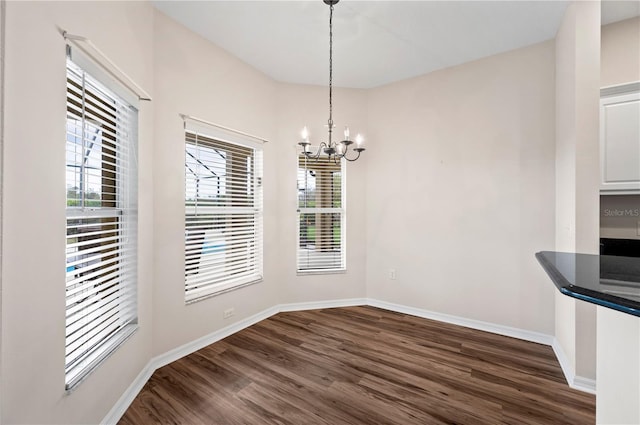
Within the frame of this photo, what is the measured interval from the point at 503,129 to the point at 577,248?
1.48 m

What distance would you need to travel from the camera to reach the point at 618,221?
8.07 ft

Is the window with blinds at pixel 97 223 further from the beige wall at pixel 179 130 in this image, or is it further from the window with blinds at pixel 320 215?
the window with blinds at pixel 320 215

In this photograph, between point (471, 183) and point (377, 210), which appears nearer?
point (471, 183)

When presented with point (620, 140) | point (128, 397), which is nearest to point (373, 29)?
point (620, 140)

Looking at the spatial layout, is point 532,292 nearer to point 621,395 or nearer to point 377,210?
point 377,210

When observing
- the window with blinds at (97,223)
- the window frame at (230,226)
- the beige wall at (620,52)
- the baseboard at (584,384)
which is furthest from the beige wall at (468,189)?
the window with blinds at (97,223)

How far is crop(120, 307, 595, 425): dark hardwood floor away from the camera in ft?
6.07

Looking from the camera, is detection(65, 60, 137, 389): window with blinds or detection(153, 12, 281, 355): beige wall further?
detection(153, 12, 281, 355): beige wall

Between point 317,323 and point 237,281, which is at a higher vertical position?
point 237,281

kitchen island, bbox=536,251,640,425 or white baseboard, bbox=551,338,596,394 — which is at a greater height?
kitchen island, bbox=536,251,640,425

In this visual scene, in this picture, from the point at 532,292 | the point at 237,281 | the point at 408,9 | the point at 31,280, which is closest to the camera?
the point at 31,280

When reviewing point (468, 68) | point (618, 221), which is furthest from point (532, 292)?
point (468, 68)

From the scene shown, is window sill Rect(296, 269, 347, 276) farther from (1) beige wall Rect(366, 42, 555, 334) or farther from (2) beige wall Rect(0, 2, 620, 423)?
(1) beige wall Rect(366, 42, 555, 334)

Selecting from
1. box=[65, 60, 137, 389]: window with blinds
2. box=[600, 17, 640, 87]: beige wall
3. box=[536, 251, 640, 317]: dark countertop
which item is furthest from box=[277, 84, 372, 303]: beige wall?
box=[536, 251, 640, 317]: dark countertop
